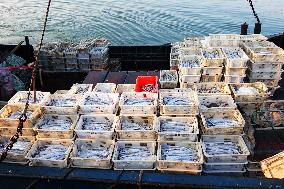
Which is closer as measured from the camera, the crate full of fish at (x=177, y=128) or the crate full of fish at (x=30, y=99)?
the crate full of fish at (x=177, y=128)

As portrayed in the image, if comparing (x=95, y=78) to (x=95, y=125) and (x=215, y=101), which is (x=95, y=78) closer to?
(x=95, y=125)

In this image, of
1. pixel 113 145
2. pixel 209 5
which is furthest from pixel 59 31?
pixel 113 145

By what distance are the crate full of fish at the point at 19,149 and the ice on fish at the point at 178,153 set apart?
270cm

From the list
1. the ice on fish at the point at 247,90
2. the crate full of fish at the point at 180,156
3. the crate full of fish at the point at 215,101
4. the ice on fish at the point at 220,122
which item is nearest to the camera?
the crate full of fish at the point at 180,156

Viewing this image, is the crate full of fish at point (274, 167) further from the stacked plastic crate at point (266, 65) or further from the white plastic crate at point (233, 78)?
the stacked plastic crate at point (266, 65)

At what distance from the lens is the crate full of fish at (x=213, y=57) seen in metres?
9.01

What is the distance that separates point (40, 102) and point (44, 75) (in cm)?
625

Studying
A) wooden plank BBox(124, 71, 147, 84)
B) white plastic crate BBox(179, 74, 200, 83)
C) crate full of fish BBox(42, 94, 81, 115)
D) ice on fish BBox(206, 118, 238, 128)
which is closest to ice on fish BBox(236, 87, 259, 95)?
white plastic crate BBox(179, 74, 200, 83)

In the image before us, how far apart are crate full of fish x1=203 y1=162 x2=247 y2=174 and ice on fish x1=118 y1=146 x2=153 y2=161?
3.65ft

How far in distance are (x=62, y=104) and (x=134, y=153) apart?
7.27 feet

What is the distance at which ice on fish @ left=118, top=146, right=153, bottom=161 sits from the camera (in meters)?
5.90

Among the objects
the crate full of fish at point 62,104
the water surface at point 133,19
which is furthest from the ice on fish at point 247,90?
the water surface at point 133,19

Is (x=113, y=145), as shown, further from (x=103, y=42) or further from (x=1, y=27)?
(x=1, y=27)

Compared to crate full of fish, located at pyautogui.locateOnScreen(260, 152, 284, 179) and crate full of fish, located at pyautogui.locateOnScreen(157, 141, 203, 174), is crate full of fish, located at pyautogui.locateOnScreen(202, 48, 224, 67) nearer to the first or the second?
crate full of fish, located at pyautogui.locateOnScreen(157, 141, 203, 174)
